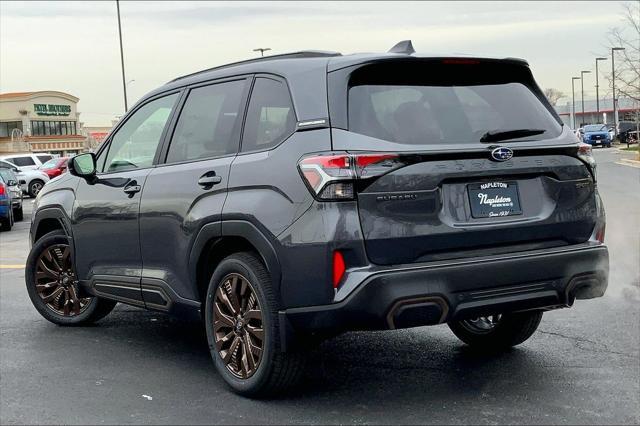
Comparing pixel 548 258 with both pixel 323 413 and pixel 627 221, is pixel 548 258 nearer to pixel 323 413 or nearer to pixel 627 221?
pixel 323 413

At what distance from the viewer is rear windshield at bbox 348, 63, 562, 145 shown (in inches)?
166

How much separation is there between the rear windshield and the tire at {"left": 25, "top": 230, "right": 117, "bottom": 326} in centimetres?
327

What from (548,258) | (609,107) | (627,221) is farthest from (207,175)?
(609,107)

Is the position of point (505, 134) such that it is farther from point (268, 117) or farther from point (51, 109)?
point (51, 109)

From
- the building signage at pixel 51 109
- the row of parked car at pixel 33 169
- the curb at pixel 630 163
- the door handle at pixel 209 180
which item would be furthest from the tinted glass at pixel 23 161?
the building signage at pixel 51 109

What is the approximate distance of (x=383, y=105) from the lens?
13.9ft

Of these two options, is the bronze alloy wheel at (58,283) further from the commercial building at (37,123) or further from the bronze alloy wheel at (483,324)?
the commercial building at (37,123)

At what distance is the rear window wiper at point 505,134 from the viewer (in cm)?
439

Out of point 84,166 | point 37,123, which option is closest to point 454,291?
point 84,166

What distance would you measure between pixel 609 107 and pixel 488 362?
11006 cm

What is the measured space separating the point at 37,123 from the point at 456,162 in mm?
84758

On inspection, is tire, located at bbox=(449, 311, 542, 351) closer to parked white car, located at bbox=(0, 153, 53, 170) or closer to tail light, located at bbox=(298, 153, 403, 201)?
tail light, located at bbox=(298, 153, 403, 201)

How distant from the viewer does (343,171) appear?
3.98 m

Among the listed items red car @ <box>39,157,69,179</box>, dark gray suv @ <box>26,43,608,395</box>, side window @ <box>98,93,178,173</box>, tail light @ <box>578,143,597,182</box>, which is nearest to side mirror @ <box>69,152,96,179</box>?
side window @ <box>98,93,178,173</box>
